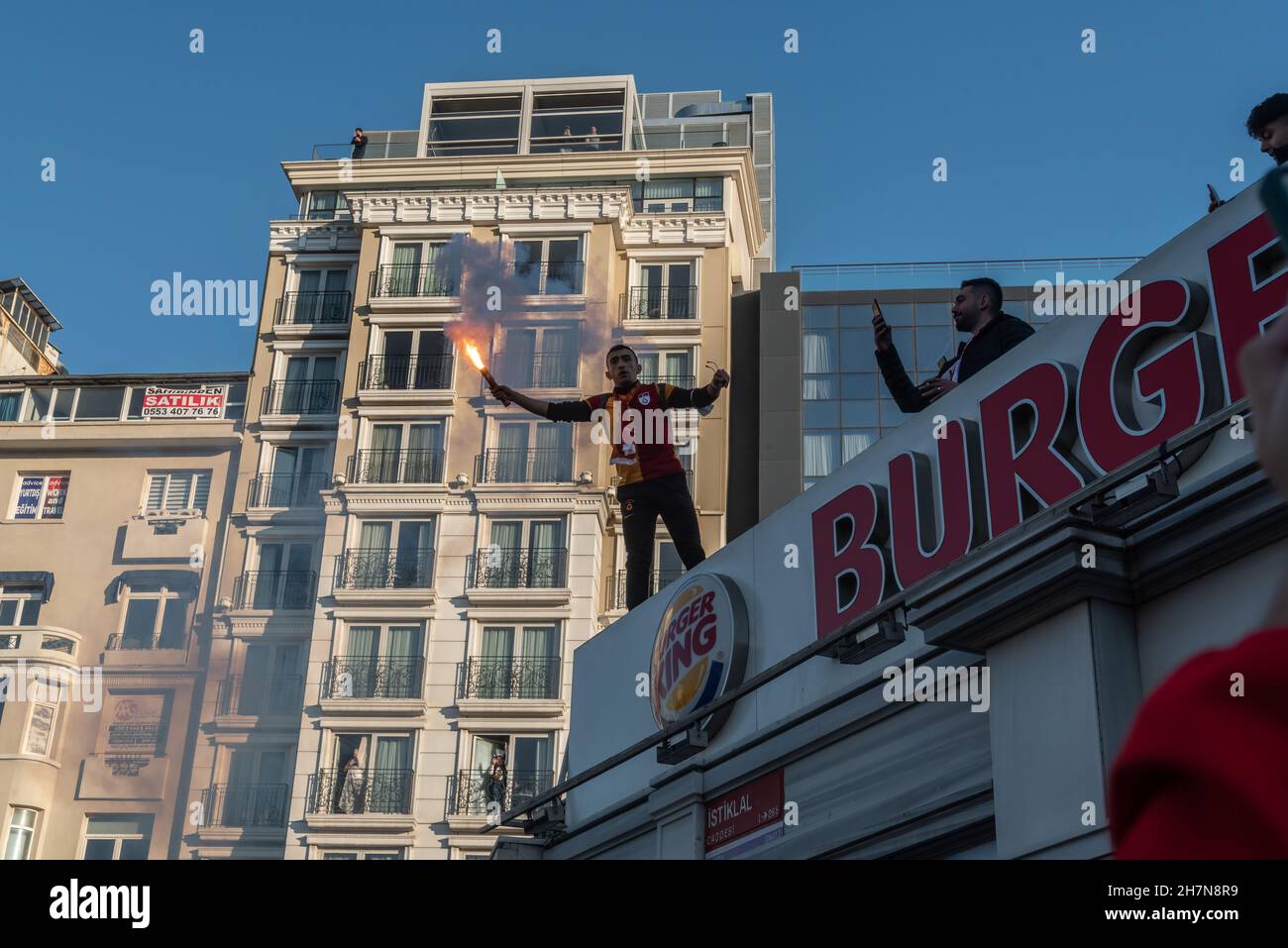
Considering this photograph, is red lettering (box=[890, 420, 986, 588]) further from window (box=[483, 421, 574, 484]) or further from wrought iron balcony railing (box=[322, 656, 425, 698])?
window (box=[483, 421, 574, 484])

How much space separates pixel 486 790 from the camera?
140ft

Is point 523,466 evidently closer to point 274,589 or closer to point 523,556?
point 523,556

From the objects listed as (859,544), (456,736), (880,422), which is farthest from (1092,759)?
(880,422)

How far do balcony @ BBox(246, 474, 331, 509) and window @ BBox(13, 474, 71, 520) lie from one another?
23.9 ft

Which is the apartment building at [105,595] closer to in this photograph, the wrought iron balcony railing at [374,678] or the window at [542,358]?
the wrought iron balcony railing at [374,678]

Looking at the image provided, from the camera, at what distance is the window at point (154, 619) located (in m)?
47.5

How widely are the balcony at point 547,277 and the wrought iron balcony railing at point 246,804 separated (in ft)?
60.5

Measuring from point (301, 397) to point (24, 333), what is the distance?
17897 mm

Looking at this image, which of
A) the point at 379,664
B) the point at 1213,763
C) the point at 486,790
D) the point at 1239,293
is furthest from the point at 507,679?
the point at 1213,763

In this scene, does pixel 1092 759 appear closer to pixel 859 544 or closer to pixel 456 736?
pixel 859 544

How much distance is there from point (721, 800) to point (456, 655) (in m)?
34.2

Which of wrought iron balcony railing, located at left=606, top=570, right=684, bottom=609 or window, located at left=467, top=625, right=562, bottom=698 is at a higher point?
wrought iron balcony railing, located at left=606, top=570, right=684, bottom=609

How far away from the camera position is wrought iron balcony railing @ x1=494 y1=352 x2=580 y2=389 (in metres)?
48.0

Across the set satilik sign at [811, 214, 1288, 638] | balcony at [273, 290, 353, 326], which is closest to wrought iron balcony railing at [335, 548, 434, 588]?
balcony at [273, 290, 353, 326]
